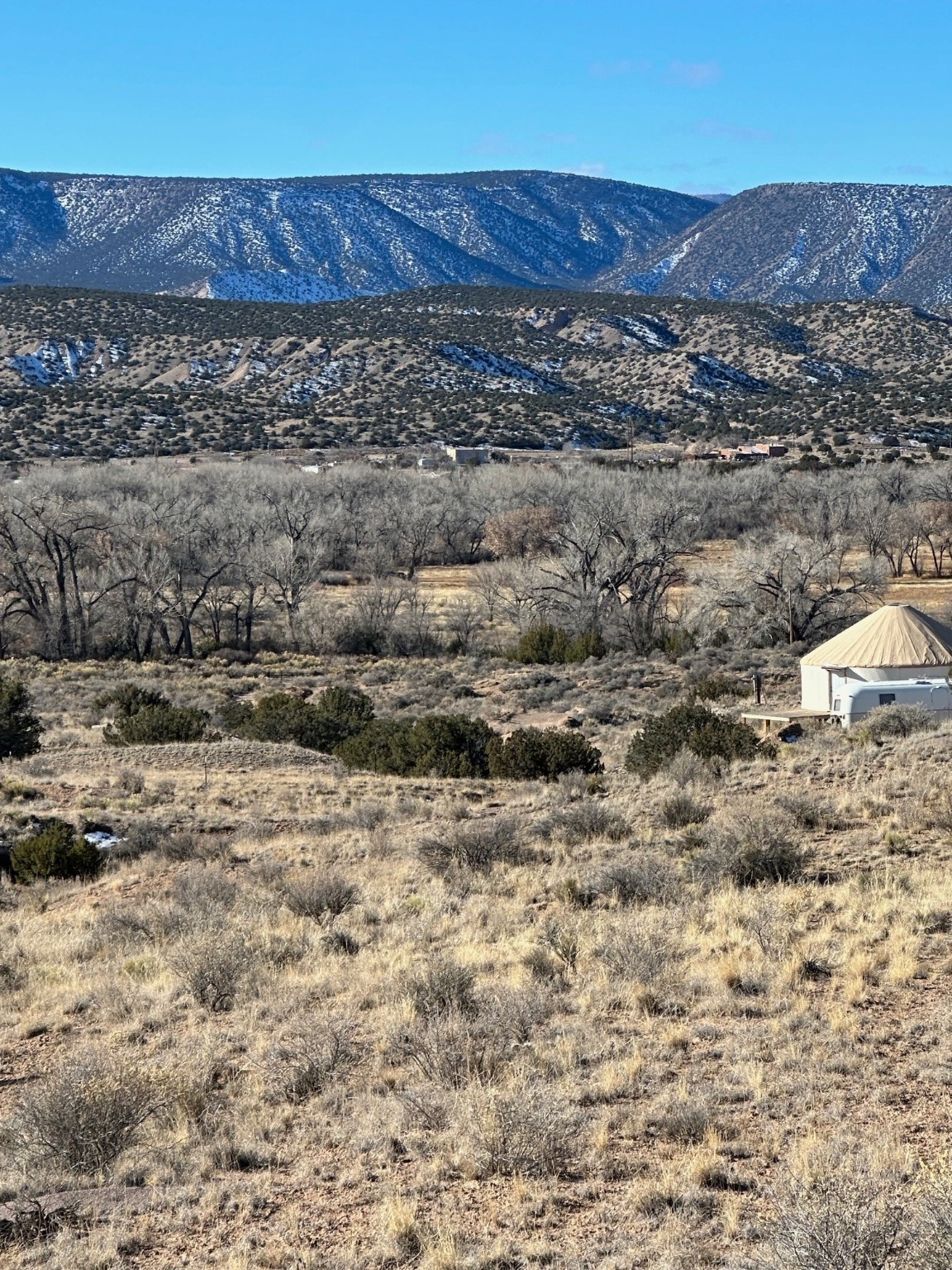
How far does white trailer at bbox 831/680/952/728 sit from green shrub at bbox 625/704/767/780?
354 cm

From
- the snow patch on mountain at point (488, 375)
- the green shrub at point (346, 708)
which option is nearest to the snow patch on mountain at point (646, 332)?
the snow patch on mountain at point (488, 375)

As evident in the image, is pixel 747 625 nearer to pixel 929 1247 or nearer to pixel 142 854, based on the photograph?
pixel 142 854

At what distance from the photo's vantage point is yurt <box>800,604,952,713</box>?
2844 centimetres

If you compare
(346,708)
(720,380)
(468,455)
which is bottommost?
(346,708)

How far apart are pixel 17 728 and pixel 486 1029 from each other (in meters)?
20.2

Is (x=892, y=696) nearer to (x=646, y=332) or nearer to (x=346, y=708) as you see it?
(x=346, y=708)

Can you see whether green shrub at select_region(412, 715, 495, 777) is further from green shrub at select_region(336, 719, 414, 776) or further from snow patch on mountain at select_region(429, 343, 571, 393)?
snow patch on mountain at select_region(429, 343, 571, 393)

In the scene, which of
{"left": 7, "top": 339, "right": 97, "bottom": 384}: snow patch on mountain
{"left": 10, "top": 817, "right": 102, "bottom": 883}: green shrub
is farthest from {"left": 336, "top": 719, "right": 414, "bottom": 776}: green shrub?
{"left": 7, "top": 339, "right": 97, "bottom": 384}: snow patch on mountain

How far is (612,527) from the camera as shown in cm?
4731

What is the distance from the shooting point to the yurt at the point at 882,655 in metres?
28.4

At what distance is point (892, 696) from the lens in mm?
27406

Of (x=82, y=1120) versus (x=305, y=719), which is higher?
(x=82, y=1120)

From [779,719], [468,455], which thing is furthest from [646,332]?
[779,719]

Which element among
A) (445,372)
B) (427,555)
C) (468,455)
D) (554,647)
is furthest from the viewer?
(445,372)
